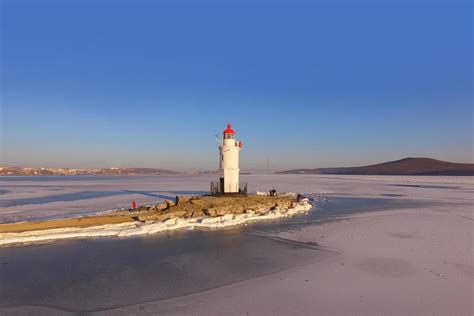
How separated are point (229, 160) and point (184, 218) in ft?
20.4

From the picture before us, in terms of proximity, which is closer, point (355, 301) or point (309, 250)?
point (355, 301)

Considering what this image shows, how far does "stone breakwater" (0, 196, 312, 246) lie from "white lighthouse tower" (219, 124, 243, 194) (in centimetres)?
165

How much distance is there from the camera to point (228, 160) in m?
20.1

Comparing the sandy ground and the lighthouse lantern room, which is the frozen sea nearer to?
the lighthouse lantern room

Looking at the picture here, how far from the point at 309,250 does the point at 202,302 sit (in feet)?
15.3

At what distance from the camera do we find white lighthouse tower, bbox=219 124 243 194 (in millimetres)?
20094

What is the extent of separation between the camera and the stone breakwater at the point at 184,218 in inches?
454

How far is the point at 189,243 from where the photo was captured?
10758 millimetres

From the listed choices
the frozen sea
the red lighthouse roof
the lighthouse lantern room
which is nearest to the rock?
the lighthouse lantern room

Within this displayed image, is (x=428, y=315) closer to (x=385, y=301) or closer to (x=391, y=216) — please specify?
(x=385, y=301)

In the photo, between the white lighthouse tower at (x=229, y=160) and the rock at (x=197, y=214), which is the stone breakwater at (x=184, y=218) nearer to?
the rock at (x=197, y=214)

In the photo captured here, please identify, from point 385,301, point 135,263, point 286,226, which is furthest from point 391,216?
point 135,263

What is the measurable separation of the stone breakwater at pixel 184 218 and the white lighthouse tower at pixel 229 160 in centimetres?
165

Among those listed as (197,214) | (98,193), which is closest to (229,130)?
(197,214)
